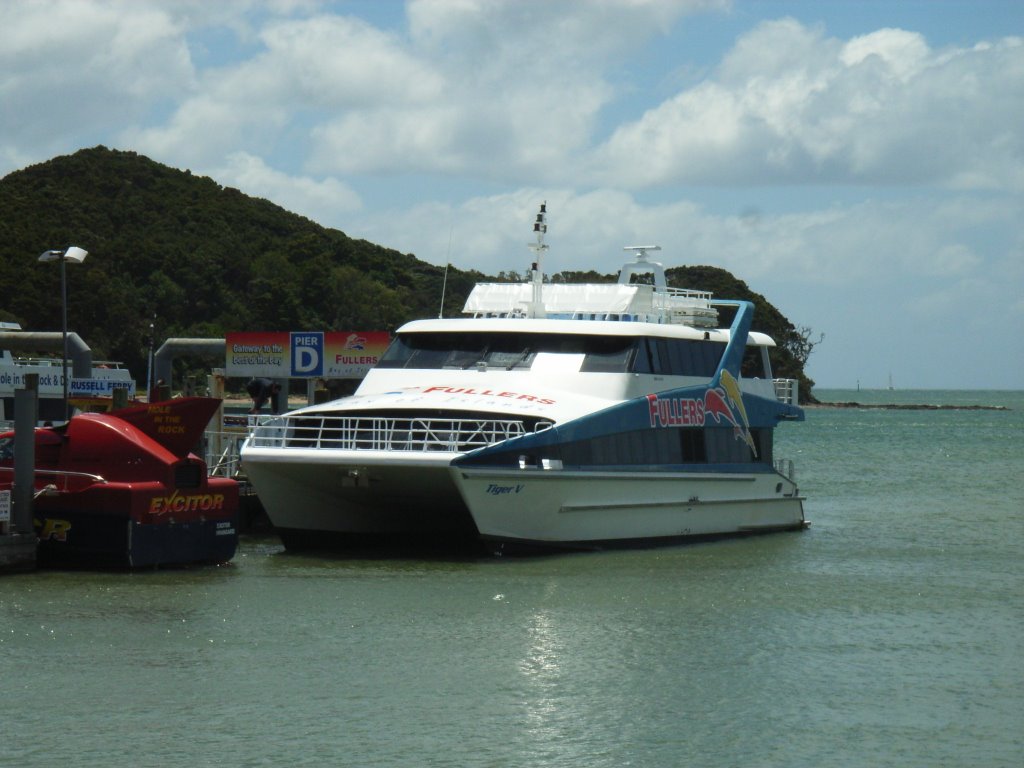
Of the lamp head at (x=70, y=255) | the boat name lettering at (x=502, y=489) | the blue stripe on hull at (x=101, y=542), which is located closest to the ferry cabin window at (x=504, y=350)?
the boat name lettering at (x=502, y=489)

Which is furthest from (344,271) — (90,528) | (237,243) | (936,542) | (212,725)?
(212,725)

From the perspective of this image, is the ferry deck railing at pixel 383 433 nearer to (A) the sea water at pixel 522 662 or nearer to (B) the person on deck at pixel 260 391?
(A) the sea water at pixel 522 662

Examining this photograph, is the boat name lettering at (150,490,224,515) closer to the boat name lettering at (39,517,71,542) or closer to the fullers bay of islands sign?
the boat name lettering at (39,517,71,542)

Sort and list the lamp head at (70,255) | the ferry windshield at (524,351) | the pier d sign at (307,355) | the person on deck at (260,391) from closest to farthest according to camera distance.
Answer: the ferry windshield at (524,351)
the lamp head at (70,255)
the pier d sign at (307,355)
the person on deck at (260,391)

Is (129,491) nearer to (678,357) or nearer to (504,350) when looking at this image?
(504,350)

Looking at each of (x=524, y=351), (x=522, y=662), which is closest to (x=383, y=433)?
(x=524, y=351)

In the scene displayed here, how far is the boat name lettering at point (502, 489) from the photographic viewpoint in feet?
66.5

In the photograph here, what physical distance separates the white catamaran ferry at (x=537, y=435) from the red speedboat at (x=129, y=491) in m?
1.20

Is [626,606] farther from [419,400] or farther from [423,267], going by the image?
[423,267]

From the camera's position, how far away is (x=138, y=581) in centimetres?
1916

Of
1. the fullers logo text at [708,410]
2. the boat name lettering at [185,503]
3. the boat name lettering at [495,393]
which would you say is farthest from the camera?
the fullers logo text at [708,410]

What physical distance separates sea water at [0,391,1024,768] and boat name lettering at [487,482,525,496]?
1049 millimetres

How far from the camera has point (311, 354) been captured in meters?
27.4

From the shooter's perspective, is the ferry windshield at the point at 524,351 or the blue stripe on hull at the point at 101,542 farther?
the ferry windshield at the point at 524,351
